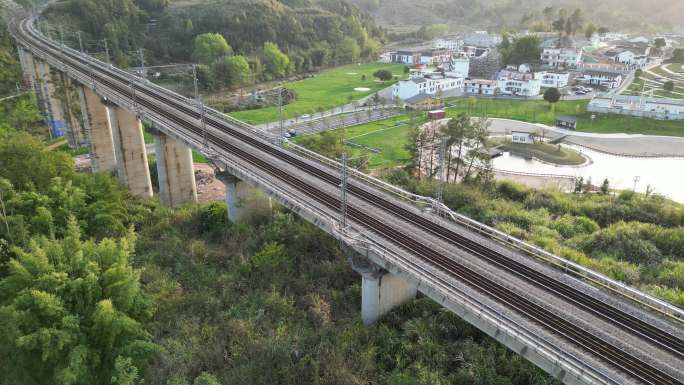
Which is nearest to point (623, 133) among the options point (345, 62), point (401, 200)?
point (401, 200)

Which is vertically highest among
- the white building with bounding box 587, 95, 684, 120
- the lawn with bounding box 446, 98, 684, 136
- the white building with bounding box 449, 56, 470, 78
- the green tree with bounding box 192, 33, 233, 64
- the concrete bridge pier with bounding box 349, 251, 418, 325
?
the green tree with bounding box 192, 33, 233, 64

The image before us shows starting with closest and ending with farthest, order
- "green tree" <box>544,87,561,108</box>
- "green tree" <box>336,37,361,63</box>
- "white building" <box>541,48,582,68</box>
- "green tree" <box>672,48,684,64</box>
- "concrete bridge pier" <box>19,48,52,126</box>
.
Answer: "concrete bridge pier" <box>19,48,52,126</box> < "green tree" <box>544,87,561,108</box> < "white building" <box>541,48,582,68</box> < "green tree" <box>672,48,684,64</box> < "green tree" <box>336,37,361,63</box>

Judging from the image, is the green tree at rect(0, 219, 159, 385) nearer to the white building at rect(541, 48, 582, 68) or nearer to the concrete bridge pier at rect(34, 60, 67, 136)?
the concrete bridge pier at rect(34, 60, 67, 136)

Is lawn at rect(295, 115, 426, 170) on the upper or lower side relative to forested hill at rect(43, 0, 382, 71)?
lower

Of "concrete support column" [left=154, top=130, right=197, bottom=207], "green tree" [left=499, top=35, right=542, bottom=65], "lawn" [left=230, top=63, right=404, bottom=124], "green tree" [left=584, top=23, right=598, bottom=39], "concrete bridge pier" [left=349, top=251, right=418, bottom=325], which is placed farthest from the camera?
"green tree" [left=584, top=23, right=598, bottom=39]

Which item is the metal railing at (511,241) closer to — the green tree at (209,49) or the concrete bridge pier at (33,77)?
the concrete bridge pier at (33,77)

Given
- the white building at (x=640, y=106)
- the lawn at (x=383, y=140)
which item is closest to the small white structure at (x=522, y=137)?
the lawn at (x=383, y=140)

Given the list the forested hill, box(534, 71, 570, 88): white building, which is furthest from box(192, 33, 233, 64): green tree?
box(534, 71, 570, 88): white building
